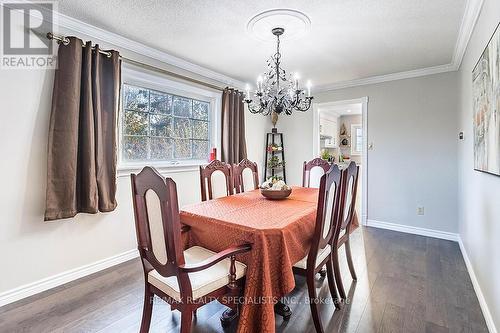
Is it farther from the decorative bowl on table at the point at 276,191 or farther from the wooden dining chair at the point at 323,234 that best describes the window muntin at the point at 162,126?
the wooden dining chair at the point at 323,234

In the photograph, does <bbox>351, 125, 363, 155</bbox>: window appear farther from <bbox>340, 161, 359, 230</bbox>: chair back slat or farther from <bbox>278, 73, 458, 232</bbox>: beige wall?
<bbox>340, 161, 359, 230</bbox>: chair back slat

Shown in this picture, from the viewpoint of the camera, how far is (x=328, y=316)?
188cm

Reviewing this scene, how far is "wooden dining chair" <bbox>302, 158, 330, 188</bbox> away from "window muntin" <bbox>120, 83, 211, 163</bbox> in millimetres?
1511

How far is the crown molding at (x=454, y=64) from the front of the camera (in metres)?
2.10

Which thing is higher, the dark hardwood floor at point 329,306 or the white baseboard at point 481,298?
the white baseboard at point 481,298

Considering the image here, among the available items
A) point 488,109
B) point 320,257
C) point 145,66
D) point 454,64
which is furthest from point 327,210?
point 454,64

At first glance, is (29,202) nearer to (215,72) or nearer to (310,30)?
(215,72)

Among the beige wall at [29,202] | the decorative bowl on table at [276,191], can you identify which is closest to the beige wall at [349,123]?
the decorative bowl on table at [276,191]

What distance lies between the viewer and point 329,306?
201cm

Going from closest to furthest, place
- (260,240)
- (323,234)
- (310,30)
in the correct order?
(260,240)
(323,234)
(310,30)

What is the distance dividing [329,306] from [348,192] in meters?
0.89

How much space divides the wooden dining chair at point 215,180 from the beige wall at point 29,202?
1.11 m

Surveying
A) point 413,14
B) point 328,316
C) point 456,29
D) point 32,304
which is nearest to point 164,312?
point 32,304

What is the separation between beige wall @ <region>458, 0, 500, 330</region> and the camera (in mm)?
1670
